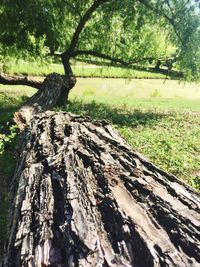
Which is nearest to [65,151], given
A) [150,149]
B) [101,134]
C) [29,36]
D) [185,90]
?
[101,134]

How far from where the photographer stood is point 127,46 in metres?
17.5

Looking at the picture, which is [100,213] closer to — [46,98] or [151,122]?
[46,98]

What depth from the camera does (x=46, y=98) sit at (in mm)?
13531

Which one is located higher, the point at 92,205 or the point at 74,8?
the point at 74,8

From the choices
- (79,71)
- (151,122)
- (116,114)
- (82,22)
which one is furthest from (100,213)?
(79,71)

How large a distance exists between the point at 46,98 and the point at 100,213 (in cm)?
989

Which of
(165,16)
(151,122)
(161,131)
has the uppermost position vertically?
(165,16)

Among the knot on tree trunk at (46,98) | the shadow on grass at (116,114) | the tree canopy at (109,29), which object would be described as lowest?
the shadow on grass at (116,114)

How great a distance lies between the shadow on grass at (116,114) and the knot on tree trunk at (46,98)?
669 millimetres

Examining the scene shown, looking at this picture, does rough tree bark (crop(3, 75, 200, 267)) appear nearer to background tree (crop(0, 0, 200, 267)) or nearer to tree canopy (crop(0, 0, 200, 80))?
background tree (crop(0, 0, 200, 267))

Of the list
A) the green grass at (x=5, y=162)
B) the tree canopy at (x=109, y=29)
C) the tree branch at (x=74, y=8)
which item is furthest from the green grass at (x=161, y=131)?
the tree branch at (x=74, y=8)

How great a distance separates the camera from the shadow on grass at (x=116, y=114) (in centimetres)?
1404

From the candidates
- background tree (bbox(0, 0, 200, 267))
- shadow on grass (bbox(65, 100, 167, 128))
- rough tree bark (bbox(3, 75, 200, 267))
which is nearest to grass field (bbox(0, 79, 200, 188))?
shadow on grass (bbox(65, 100, 167, 128))

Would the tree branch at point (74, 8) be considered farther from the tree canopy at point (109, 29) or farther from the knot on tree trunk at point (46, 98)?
the knot on tree trunk at point (46, 98)
